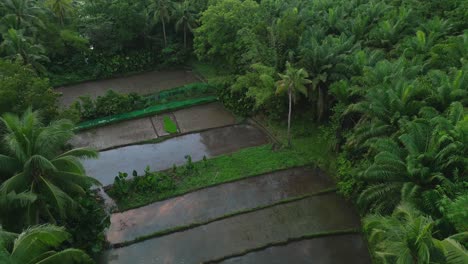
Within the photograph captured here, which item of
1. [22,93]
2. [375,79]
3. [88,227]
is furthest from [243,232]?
[22,93]

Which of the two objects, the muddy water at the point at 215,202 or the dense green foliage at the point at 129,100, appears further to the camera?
the dense green foliage at the point at 129,100

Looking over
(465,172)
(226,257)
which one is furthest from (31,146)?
(465,172)

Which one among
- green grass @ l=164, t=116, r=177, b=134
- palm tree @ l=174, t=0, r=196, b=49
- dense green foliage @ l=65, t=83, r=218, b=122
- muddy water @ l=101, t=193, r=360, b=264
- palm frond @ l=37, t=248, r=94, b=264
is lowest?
muddy water @ l=101, t=193, r=360, b=264

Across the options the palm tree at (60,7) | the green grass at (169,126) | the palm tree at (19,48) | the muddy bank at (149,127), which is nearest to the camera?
the muddy bank at (149,127)

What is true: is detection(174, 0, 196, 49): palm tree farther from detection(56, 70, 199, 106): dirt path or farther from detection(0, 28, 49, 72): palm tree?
detection(0, 28, 49, 72): palm tree

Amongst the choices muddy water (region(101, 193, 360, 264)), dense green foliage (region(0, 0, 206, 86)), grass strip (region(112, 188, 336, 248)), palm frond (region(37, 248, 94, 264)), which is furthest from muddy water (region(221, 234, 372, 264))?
dense green foliage (region(0, 0, 206, 86))

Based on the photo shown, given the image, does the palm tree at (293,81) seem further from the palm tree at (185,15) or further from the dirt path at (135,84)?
the palm tree at (185,15)

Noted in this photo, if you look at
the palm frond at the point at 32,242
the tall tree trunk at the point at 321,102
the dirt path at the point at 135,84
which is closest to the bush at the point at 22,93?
the palm frond at the point at 32,242
